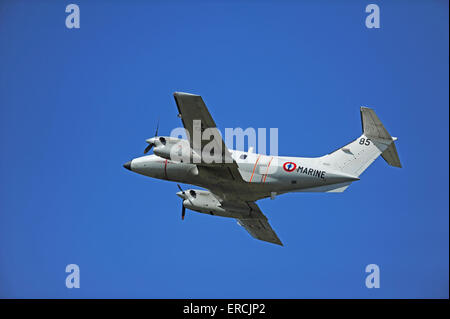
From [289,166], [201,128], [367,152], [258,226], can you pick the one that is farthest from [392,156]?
[201,128]

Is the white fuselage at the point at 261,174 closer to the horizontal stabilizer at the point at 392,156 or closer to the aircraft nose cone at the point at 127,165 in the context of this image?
the aircraft nose cone at the point at 127,165

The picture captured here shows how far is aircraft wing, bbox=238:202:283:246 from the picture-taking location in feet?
116

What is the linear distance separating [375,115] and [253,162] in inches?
290

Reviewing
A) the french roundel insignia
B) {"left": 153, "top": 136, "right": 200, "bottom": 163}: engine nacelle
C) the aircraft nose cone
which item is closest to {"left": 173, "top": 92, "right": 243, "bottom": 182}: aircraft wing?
{"left": 153, "top": 136, "right": 200, "bottom": 163}: engine nacelle

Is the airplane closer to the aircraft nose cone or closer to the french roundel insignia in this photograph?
the french roundel insignia

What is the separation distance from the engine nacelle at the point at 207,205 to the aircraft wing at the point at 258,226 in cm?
55

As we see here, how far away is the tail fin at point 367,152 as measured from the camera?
31047 mm

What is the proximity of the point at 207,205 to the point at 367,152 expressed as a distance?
10562 millimetres

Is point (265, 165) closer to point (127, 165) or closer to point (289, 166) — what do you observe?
point (289, 166)

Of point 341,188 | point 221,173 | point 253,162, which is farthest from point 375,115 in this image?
point 221,173

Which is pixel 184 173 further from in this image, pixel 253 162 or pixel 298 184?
pixel 298 184

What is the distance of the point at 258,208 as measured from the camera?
35.1 meters

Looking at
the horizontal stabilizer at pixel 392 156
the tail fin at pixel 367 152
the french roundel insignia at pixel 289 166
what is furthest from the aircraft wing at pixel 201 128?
the horizontal stabilizer at pixel 392 156

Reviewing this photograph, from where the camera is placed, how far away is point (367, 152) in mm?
31328
